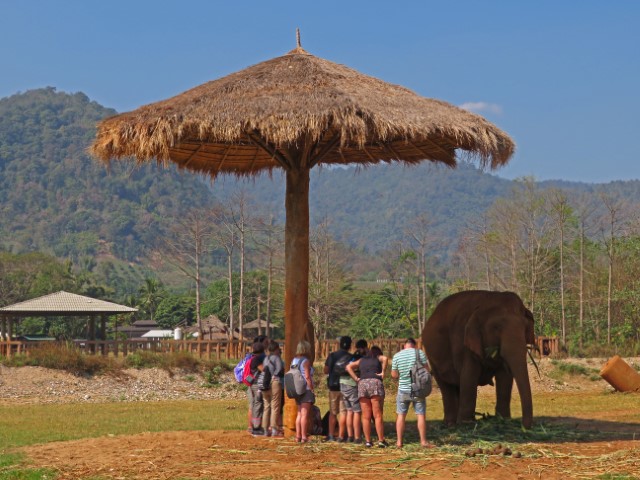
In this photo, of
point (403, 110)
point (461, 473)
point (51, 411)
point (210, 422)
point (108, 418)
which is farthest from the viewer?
point (51, 411)

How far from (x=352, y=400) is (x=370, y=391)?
433 millimetres

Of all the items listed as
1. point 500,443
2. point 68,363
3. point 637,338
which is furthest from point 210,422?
point 637,338

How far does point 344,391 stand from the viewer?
14.0 meters

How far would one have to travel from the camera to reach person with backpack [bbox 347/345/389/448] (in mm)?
13633

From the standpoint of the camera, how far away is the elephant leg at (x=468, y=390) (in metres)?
16.2

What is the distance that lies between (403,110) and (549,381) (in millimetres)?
24435

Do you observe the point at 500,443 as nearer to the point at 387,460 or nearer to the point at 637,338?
the point at 387,460

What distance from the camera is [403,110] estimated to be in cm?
1474

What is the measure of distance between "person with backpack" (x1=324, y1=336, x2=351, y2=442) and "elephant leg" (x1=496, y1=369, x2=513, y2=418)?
3.49 meters

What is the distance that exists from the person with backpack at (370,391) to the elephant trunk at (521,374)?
2.10 m

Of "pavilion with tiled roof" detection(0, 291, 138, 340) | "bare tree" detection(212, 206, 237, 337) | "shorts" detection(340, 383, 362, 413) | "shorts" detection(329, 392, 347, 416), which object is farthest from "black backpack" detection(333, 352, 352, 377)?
"bare tree" detection(212, 206, 237, 337)

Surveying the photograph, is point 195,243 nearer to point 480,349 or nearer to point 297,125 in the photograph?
point 480,349

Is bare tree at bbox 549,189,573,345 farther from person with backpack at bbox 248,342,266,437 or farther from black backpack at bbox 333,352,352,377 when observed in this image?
black backpack at bbox 333,352,352,377

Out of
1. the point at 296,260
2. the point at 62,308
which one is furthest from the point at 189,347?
the point at 296,260
